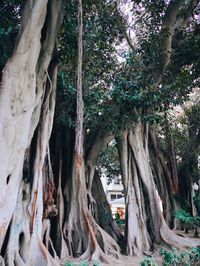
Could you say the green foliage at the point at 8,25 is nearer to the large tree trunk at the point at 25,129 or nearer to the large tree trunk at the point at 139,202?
the large tree trunk at the point at 25,129

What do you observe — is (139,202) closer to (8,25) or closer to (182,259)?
(182,259)

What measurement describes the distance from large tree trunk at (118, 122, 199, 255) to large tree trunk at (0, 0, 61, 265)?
86.7 inches

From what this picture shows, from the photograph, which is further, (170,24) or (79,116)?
(170,24)

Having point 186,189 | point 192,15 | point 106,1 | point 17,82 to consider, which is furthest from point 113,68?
point 186,189

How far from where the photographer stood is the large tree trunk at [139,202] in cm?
599

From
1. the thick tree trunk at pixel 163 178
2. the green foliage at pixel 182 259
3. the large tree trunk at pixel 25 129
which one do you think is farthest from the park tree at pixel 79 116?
the green foliage at pixel 182 259

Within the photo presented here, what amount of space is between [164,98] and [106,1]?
2208mm

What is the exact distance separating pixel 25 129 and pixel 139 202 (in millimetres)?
3423

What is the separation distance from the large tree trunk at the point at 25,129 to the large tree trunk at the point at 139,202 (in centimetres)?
220

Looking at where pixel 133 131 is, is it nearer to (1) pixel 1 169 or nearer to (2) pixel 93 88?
(2) pixel 93 88

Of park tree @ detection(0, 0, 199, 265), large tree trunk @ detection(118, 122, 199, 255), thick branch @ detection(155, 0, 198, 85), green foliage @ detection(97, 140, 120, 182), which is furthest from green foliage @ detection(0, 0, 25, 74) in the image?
green foliage @ detection(97, 140, 120, 182)

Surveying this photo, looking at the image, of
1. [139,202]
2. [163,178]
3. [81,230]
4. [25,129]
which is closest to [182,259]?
[81,230]

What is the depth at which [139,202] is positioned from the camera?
6492 mm

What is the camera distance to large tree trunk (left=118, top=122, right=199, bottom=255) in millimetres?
5992
